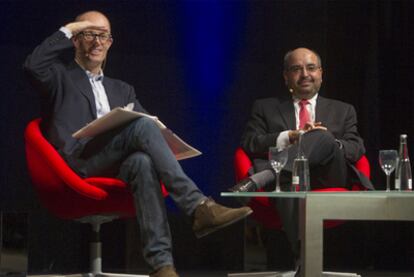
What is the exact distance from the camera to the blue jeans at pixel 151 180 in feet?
11.3

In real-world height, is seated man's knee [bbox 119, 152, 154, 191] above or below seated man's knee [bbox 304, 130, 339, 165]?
below

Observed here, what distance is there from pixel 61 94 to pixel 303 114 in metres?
1.47

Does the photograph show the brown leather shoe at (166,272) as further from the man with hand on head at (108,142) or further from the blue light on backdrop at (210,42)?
the blue light on backdrop at (210,42)

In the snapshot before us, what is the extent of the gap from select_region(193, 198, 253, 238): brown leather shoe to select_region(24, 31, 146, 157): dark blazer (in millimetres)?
850

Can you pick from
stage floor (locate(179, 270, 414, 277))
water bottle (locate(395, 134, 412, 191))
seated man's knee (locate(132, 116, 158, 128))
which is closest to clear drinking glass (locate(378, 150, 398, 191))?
water bottle (locate(395, 134, 412, 191))

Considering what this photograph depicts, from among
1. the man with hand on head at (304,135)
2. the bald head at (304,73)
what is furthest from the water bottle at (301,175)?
the bald head at (304,73)

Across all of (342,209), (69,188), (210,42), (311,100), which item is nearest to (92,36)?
(69,188)

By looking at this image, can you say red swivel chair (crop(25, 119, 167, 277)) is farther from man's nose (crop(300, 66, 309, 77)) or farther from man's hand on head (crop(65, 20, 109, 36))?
man's nose (crop(300, 66, 309, 77))

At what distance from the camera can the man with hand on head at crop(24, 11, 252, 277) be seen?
11.3 feet

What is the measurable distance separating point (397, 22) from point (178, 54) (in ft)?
4.88

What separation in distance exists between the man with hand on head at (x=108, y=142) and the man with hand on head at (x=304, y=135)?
0.54 meters

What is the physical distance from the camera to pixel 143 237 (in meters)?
3.49

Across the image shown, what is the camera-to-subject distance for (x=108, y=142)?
3.87 meters

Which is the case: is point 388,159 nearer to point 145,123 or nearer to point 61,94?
point 145,123
